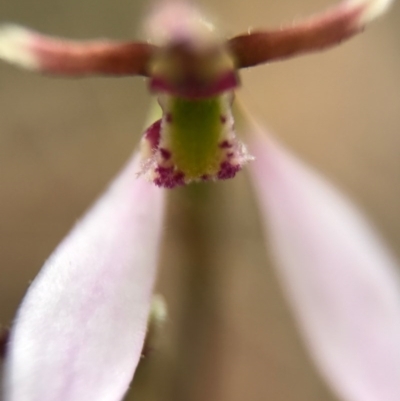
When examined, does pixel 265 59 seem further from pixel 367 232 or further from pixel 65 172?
pixel 65 172

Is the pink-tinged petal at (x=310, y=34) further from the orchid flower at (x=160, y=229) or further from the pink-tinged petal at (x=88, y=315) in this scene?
the pink-tinged petal at (x=88, y=315)

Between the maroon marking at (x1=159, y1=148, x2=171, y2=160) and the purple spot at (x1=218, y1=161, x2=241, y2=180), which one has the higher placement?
the maroon marking at (x1=159, y1=148, x2=171, y2=160)

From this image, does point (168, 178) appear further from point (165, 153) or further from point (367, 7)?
point (367, 7)

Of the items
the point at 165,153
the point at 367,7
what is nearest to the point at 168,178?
the point at 165,153

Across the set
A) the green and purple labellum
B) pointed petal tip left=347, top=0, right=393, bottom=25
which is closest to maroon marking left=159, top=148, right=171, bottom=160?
the green and purple labellum

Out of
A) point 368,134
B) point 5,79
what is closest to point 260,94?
point 368,134

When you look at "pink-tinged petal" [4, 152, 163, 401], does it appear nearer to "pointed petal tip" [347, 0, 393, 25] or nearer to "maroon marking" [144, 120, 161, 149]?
"maroon marking" [144, 120, 161, 149]

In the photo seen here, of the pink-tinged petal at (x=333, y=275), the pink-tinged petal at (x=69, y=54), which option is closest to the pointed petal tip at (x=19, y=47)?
the pink-tinged petal at (x=69, y=54)
